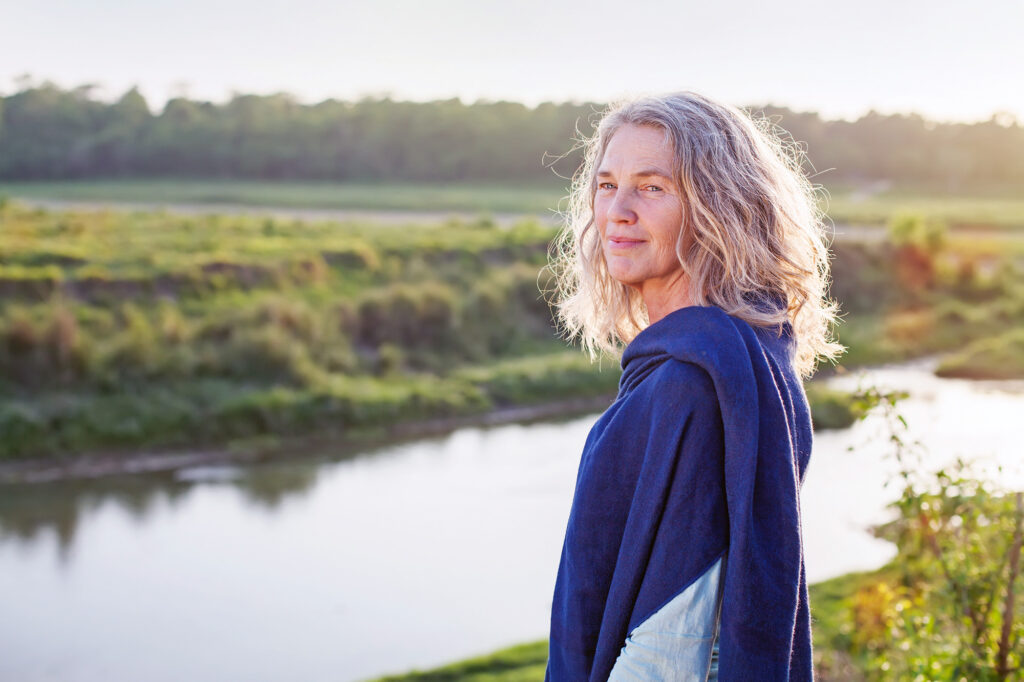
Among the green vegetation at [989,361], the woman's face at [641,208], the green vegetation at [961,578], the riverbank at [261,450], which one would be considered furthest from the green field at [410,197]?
the woman's face at [641,208]

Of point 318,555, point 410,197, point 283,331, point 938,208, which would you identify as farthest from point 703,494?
point 938,208

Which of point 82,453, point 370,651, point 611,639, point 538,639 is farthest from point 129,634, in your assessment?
point 611,639

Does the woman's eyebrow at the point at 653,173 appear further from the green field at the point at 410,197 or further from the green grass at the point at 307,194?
the green grass at the point at 307,194

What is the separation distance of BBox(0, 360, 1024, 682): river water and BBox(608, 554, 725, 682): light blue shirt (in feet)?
13.2

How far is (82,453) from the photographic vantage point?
11.0 m

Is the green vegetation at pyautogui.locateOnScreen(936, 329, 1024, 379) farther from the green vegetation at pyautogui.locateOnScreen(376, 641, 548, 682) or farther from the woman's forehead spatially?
the woman's forehead

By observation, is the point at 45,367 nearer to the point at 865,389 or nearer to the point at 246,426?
the point at 246,426

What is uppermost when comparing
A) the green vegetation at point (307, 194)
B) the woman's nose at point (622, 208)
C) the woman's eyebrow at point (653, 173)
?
the green vegetation at point (307, 194)

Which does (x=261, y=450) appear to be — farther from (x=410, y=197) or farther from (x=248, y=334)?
(x=410, y=197)

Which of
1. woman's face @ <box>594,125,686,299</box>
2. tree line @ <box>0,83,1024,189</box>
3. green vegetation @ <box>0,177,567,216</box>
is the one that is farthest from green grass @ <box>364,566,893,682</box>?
tree line @ <box>0,83,1024,189</box>

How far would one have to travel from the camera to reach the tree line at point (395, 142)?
2900cm

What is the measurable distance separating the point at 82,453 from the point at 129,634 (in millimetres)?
4399

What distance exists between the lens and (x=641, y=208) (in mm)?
1439

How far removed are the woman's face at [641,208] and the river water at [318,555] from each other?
3.94 meters
